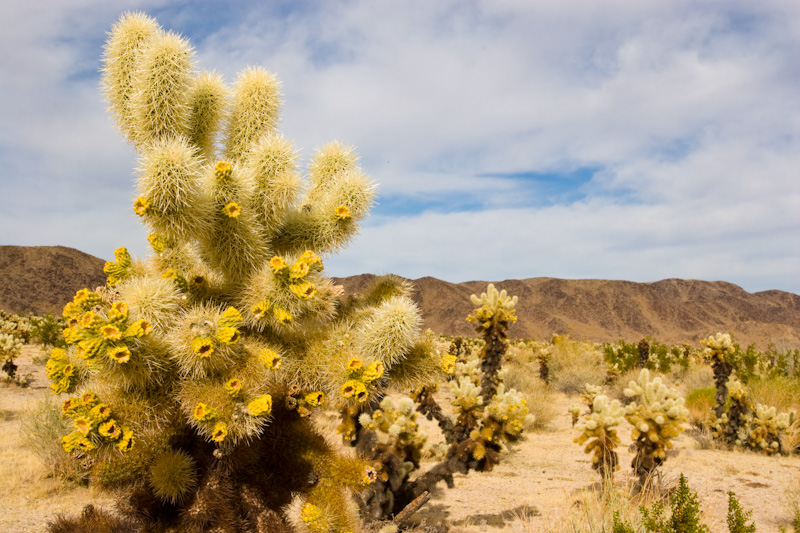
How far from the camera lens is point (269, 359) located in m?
3.23

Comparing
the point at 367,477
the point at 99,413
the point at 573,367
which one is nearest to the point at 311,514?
the point at 367,477

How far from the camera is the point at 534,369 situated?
18812 mm

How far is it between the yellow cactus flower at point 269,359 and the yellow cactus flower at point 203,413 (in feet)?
1.33

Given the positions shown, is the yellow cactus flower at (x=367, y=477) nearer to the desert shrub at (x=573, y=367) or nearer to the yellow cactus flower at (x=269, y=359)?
the yellow cactus flower at (x=269, y=359)

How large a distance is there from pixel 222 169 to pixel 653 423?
5689mm

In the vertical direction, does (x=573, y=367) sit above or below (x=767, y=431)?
above

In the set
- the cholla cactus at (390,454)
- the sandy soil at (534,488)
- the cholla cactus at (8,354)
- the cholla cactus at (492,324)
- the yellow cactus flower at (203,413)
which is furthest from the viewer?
the cholla cactus at (8,354)

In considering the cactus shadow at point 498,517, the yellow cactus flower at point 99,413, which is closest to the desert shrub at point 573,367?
the cactus shadow at point 498,517

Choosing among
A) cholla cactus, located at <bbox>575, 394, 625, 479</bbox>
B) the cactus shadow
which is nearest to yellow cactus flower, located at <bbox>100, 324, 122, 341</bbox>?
the cactus shadow

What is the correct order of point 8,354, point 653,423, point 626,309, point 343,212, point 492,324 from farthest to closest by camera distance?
point 626,309 < point 8,354 < point 492,324 < point 653,423 < point 343,212

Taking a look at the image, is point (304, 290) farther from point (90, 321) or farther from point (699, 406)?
point (699, 406)

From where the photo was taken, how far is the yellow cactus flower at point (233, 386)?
124 inches

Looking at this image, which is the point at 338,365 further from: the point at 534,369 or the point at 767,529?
the point at 534,369

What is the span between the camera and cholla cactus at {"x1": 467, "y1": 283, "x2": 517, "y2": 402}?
8477 mm
